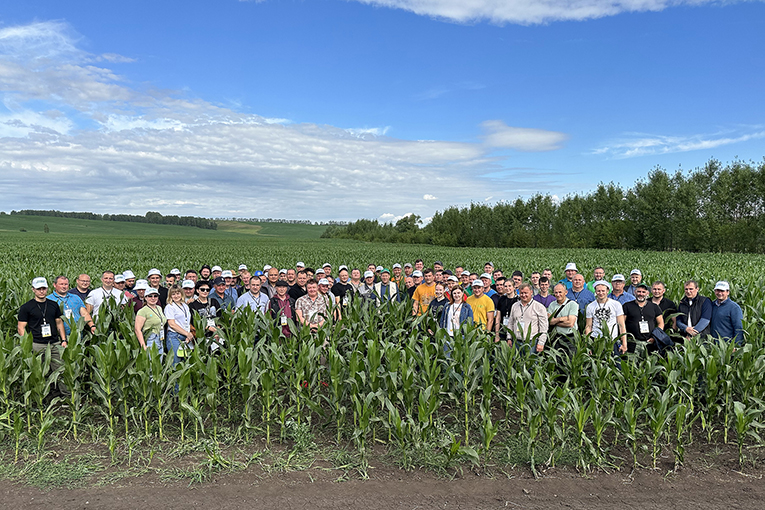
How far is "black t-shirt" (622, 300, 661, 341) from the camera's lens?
7.57m

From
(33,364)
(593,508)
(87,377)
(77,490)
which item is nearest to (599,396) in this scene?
(593,508)

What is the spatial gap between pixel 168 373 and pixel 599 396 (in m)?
5.56

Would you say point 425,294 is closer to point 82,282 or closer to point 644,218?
point 82,282

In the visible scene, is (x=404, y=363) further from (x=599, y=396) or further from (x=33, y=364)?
(x=33, y=364)

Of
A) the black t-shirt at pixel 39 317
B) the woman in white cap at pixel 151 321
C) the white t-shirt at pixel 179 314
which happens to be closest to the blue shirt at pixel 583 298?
the white t-shirt at pixel 179 314

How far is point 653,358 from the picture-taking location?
6621mm

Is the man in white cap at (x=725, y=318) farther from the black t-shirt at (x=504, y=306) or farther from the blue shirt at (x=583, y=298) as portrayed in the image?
the black t-shirt at (x=504, y=306)

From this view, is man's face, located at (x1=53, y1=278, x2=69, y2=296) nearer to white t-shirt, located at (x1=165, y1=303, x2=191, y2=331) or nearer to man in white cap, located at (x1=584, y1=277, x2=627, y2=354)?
white t-shirt, located at (x1=165, y1=303, x2=191, y2=331)

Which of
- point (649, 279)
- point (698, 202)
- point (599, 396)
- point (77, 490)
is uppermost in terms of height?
point (698, 202)

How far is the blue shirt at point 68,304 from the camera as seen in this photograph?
7.68 m

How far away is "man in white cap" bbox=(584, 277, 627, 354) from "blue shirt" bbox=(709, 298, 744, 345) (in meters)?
1.63

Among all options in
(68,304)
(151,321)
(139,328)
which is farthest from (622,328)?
(68,304)

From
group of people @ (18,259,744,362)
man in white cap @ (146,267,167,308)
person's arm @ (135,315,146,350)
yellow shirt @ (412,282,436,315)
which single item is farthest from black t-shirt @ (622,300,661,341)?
man in white cap @ (146,267,167,308)

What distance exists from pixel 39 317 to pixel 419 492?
6081 millimetres
